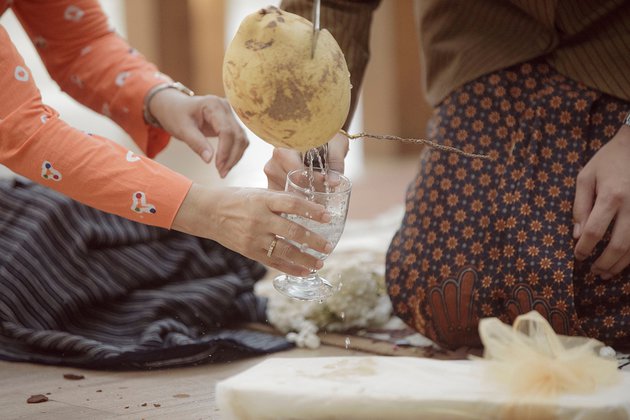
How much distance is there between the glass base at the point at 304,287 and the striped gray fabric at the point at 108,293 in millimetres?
316

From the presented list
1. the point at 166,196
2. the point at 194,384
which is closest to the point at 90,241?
the point at 194,384

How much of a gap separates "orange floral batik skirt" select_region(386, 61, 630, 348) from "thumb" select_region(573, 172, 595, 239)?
0.10ft

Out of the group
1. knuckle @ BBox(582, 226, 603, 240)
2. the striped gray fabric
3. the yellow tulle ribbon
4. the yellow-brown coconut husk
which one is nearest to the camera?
the yellow tulle ribbon

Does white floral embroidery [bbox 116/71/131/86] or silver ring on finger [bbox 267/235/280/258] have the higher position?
white floral embroidery [bbox 116/71/131/86]

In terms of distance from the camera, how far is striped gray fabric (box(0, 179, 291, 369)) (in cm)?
177

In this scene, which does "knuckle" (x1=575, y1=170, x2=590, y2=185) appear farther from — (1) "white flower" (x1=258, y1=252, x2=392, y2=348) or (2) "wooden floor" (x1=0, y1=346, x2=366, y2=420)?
(2) "wooden floor" (x1=0, y1=346, x2=366, y2=420)

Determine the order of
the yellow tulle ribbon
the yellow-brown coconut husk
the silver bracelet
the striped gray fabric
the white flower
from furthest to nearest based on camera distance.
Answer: the white flower
the silver bracelet
the striped gray fabric
the yellow-brown coconut husk
the yellow tulle ribbon

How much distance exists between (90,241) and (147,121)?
312 millimetres

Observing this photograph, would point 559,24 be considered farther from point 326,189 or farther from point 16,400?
point 16,400

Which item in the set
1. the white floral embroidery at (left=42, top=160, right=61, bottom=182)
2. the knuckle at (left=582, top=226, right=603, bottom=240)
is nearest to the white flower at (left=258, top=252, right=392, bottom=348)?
the knuckle at (left=582, top=226, right=603, bottom=240)

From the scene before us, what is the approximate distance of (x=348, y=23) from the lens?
1903 millimetres

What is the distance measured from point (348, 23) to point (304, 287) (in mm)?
667

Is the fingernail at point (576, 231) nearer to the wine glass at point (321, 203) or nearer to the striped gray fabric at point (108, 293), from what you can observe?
the wine glass at point (321, 203)

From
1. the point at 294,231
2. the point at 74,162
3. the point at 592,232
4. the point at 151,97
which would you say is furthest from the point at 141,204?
the point at 592,232
